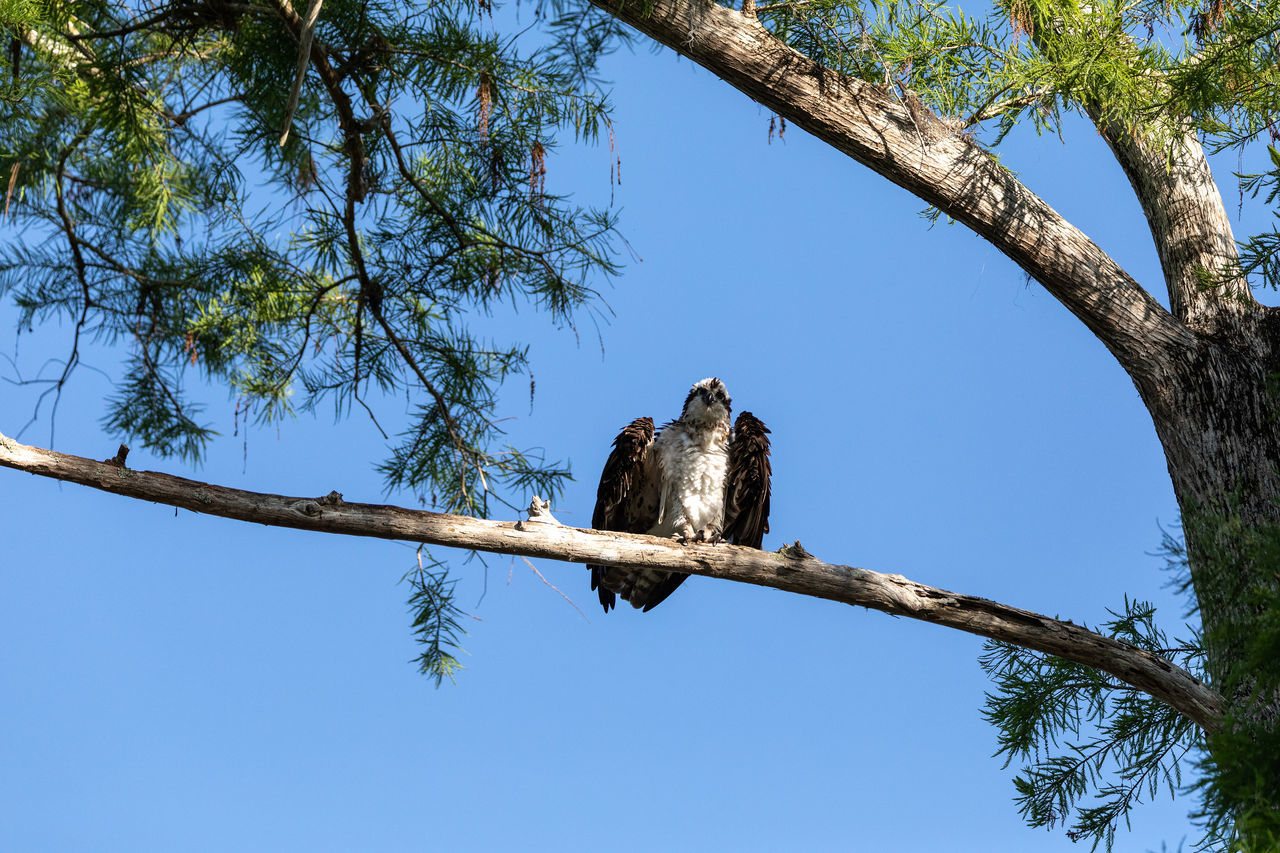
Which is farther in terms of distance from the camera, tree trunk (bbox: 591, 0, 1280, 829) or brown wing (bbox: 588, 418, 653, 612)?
brown wing (bbox: 588, 418, 653, 612)

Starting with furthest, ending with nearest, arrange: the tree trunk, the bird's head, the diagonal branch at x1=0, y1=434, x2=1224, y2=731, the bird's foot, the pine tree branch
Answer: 1. the bird's head
2. the bird's foot
3. the pine tree branch
4. the tree trunk
5. the diagonal branch at x1=0, y1=434, x2=1224, y2=731

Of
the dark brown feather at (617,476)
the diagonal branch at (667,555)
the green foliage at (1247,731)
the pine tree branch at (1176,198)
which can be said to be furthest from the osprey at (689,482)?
the green foliage at (1247,731)

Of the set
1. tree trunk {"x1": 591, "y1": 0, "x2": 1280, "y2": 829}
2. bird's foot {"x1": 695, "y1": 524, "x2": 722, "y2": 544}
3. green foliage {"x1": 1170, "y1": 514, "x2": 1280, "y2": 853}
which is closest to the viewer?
green foliage {"x1": 1170, "y1": 514, "x2": 1280, "y2": 853}

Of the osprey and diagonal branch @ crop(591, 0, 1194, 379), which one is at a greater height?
diagonal branch @ crop(591, 0, 1194, 379)

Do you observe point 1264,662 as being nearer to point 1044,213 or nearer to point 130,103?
point 1044,213

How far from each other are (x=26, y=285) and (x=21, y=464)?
2513 millimetres

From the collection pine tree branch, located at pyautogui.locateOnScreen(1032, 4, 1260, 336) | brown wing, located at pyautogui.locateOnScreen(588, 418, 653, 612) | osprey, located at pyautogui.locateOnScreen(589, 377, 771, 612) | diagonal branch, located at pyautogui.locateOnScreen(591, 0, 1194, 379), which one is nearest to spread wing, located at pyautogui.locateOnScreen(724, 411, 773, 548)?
osprey, located at pyautogui.locateOnScreen(589, 377, 771, 612)

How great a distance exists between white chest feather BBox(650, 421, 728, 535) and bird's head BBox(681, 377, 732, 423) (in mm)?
54

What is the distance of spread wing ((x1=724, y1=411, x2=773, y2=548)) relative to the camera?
4118mm

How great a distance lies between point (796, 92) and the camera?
308 centimetres

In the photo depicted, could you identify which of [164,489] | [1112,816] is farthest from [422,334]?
[1112,816]

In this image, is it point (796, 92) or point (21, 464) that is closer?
point (21, 464)

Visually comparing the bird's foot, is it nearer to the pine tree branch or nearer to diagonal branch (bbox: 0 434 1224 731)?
diagonal branch (bbox: 0 434 1224 731)

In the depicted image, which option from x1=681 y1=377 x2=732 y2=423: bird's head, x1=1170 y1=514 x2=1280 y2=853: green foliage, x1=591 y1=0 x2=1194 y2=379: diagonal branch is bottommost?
x1=1170 y1=514 x2=1280 y2=853: green foliage
